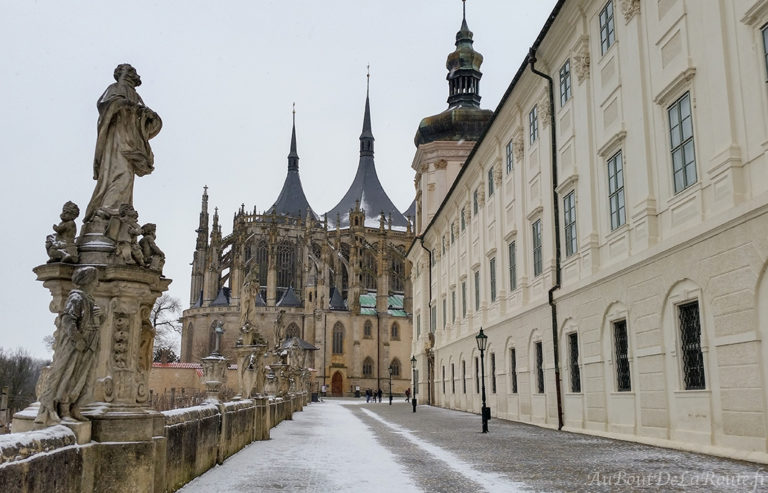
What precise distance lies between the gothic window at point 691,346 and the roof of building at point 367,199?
77745mm

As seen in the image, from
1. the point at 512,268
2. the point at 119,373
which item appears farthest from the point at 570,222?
the point at 119,373

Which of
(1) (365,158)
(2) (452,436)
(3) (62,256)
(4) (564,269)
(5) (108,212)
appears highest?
(1) (365,158)

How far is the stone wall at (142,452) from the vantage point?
395cm

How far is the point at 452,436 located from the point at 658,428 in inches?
205

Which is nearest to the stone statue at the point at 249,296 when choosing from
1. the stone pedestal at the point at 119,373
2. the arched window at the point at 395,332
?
the stone pedestal at the point at 119,373

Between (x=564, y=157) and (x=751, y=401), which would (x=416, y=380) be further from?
(x=751, y=401)

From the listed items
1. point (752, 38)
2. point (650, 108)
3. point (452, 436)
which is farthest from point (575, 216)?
point (752, 38)

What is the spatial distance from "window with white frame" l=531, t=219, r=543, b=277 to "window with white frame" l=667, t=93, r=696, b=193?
831cm

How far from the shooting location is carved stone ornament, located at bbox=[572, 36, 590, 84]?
57.0ft

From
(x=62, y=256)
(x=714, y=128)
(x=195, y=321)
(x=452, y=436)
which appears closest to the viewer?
(x=62, y=256)

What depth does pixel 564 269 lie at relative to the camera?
1880 cm

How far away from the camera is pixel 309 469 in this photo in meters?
10.0

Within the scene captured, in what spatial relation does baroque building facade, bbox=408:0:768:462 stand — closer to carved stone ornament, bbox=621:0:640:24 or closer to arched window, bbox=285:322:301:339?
carved stone ornament, bbox=621:0:640:24

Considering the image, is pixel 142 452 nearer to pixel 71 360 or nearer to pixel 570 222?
pixel 71 360
